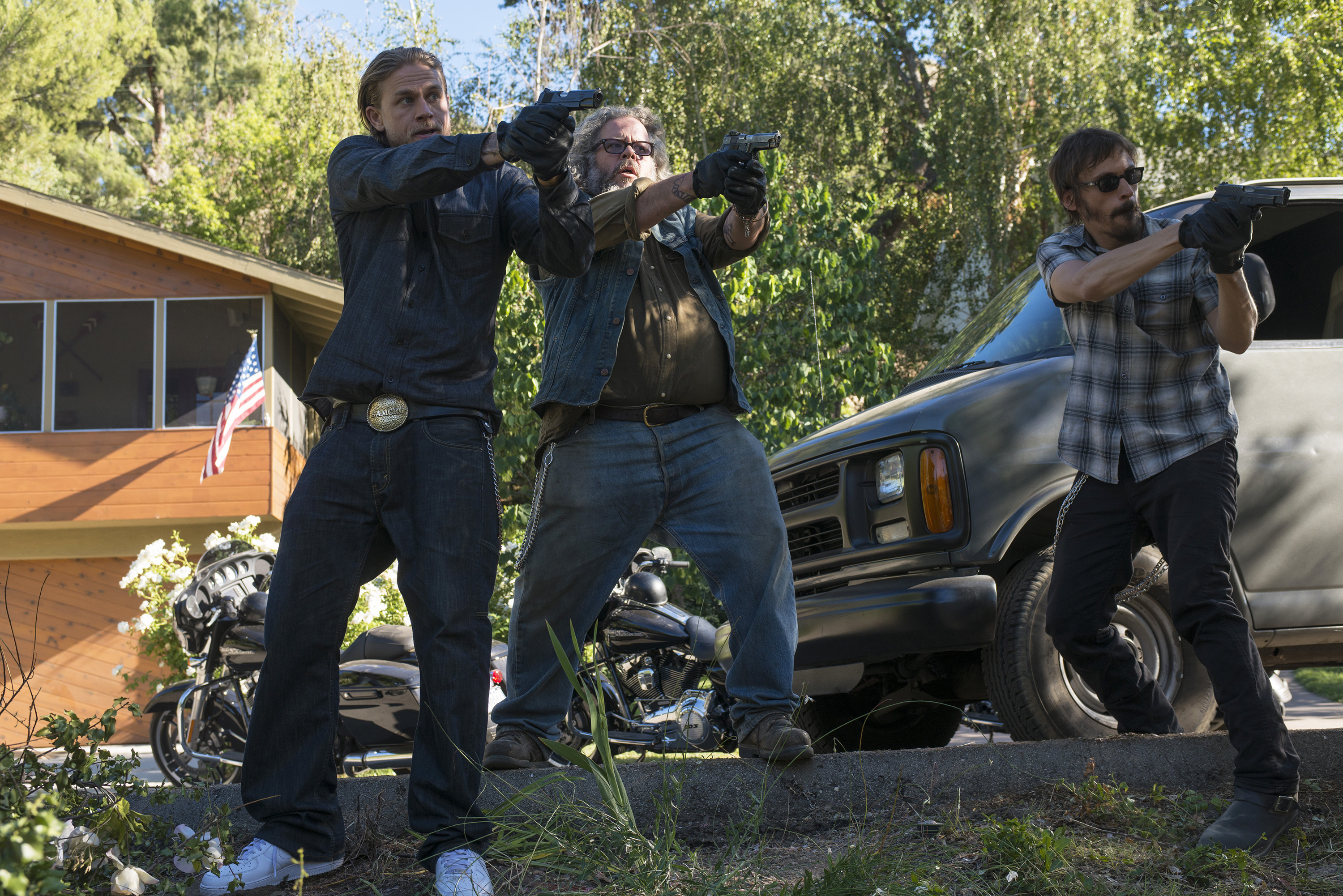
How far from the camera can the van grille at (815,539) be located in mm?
4336

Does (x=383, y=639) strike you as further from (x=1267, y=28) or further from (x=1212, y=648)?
(x=1267, y=28)

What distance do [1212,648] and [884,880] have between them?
121 centimetres

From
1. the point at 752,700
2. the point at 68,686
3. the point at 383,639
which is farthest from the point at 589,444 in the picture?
the point at 68,686

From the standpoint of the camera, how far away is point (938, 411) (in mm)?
4035

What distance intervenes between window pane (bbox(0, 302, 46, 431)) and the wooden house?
0.9 inches

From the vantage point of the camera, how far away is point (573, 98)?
104 inches

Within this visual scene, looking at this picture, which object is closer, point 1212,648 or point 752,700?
point 1212,648

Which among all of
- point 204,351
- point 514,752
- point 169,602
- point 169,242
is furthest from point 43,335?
point 514,752

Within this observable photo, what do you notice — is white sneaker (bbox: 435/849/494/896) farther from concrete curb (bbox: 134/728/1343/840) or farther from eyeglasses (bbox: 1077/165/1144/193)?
eyeglasses (bbox: 1077/165/1144/193)

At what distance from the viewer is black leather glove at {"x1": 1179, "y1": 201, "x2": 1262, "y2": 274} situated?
2732mm

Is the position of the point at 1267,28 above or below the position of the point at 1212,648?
above

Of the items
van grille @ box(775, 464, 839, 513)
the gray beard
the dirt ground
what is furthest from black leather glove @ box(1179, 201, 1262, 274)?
van grille @ box(775, 464, 839, 513)

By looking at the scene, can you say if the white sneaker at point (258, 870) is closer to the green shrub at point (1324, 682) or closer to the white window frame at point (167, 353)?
the green shrub at point (1324, 682)

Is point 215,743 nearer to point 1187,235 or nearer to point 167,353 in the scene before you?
point 1187,235
